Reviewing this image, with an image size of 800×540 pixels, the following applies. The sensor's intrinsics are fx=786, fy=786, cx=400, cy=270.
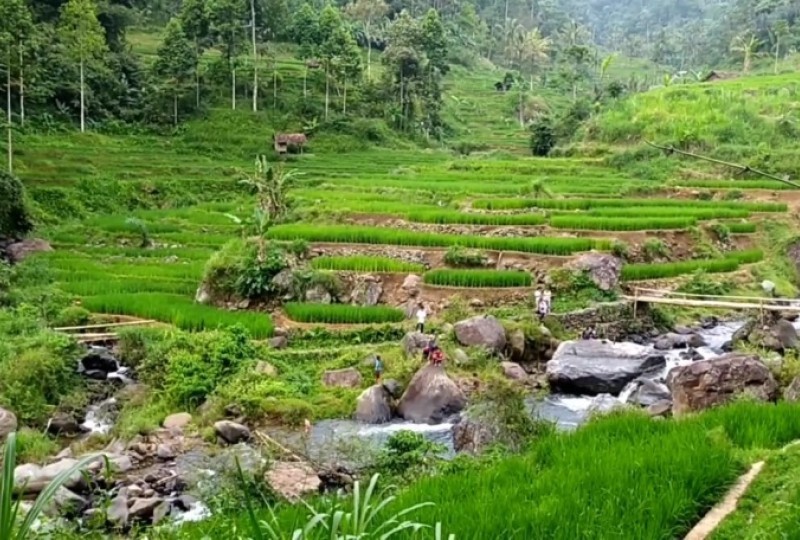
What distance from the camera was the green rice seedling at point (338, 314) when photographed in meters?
16.7

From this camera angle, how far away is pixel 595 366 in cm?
A: 1494

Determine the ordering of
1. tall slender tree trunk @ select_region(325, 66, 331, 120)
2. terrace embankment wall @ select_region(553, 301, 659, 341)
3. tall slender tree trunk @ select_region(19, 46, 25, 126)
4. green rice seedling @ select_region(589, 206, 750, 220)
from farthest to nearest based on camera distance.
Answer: tall slender tree trunk @ select_region(325, 66, 331, 120)
tall slender tree trunk @ select_region(19, 46, 25, 126)
green rice seedling @ select_region(589, 206, 750, 220)
terrace embankment wall @ select_region(553, 301, 659, 341)

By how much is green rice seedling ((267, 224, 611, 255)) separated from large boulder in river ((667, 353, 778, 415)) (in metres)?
7.86

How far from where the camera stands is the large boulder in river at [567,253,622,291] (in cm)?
1867

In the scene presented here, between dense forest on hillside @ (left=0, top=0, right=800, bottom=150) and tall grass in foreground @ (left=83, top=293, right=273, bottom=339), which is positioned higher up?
dense forest on hillside @ (left=0, top=0, right=800, bottom=150)

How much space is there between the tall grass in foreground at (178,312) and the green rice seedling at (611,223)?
9270 mm

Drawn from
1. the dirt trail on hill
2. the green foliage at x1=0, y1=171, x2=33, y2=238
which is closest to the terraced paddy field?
the green foliage at x1=0, y1=171, x2=33, y2=238

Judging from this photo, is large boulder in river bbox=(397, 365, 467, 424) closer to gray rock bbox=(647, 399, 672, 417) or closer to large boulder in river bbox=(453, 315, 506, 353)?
large boulder in river bbox=(453, 315, 506, 353)

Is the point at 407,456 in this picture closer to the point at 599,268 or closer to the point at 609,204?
the point at 599,268

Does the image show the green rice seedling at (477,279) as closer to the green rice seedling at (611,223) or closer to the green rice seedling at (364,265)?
the green rice seedling at (364,265)

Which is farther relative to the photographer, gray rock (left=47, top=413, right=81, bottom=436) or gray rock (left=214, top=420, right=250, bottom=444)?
gray rock (left=47, top=413, right=81, bottom=436)

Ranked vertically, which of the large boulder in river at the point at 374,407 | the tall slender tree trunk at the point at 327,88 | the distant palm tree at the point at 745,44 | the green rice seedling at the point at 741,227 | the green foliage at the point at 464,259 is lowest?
the large boulder in river at the point at 374,407

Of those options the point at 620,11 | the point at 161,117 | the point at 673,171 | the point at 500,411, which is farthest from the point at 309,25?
the point at 620,11

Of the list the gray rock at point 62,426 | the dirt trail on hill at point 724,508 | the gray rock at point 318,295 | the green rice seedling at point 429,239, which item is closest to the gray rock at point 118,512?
the gray rock at point 62,426
